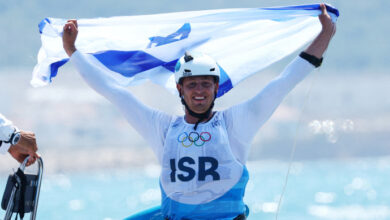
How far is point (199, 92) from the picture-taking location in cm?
410

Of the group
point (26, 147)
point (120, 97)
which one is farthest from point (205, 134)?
point (26, 147)

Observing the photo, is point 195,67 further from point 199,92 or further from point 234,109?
point 234,109

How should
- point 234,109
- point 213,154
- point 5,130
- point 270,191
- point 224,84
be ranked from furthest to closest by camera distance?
1. point 270,191
2. point 224,84
3. point 5,130
4. point 234,109
5. point 213,154

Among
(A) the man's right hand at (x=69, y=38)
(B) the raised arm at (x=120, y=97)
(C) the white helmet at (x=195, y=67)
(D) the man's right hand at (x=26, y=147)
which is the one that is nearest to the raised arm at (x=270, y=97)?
(C) the white helmet at (x=195, y=67)

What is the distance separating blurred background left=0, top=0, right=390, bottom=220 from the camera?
46.2 ft

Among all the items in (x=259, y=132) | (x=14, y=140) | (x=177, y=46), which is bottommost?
(x=259, y=132)

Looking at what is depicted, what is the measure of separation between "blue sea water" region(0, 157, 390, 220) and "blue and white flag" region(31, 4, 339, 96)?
7258 millimetres

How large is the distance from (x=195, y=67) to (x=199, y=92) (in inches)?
5.9

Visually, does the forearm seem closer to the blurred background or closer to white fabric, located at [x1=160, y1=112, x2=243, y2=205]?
white fabric, located at [x1=160, y1=112, x2=243, y2=205]

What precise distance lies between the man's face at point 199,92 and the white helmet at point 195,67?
3cm

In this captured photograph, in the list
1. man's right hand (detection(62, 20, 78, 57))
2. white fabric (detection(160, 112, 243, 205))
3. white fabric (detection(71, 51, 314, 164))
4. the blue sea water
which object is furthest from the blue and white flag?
the blue sea water

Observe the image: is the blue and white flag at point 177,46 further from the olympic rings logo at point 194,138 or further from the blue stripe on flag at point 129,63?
the olympic rings logo at point 194,138

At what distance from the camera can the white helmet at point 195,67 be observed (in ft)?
13.4

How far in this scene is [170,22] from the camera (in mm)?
4551
